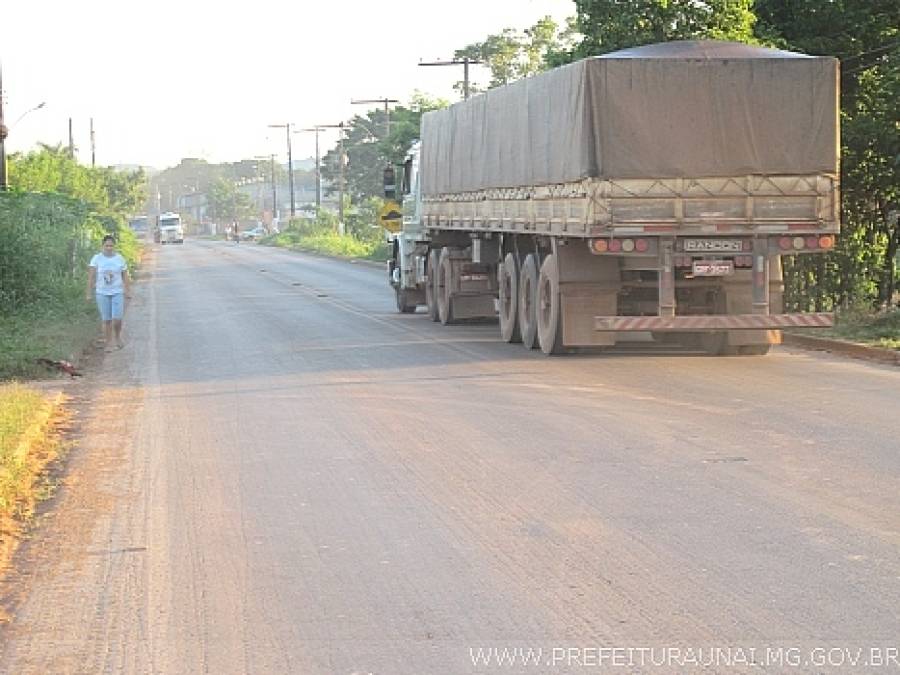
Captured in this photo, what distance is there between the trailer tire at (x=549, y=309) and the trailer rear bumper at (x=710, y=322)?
904 millimetres

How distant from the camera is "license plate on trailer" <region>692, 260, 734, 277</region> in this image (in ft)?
58.2

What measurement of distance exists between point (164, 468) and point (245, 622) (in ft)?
Answer: 14.6

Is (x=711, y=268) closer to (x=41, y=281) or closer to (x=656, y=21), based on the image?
(x=656, y=21)

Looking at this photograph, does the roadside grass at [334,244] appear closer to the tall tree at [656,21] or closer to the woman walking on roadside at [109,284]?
the tall tree at [656,21]

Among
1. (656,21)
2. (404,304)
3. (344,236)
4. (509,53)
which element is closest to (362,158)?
(344,236)

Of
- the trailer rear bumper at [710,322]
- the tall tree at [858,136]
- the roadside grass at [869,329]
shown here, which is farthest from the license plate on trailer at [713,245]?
the tall tree at [858,136]

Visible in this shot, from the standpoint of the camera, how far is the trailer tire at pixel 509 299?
21203 mm

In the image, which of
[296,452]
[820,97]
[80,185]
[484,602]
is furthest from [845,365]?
[80,185]

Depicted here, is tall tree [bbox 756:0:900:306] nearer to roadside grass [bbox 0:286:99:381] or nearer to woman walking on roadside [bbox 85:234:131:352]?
woman walking on roadside [bbox 85:234:131:352]

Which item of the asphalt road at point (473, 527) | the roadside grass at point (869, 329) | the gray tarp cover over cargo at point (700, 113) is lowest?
the asphalt road at point (473, 527)

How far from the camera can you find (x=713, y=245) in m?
17.8

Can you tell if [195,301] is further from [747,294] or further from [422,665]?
[422,665]

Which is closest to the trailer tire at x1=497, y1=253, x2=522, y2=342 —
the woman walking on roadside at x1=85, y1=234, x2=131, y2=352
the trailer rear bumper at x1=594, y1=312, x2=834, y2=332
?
the trailer rear bumper at x1=594, y1=312, x2=834, y2=332

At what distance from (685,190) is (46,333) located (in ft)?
30.4
